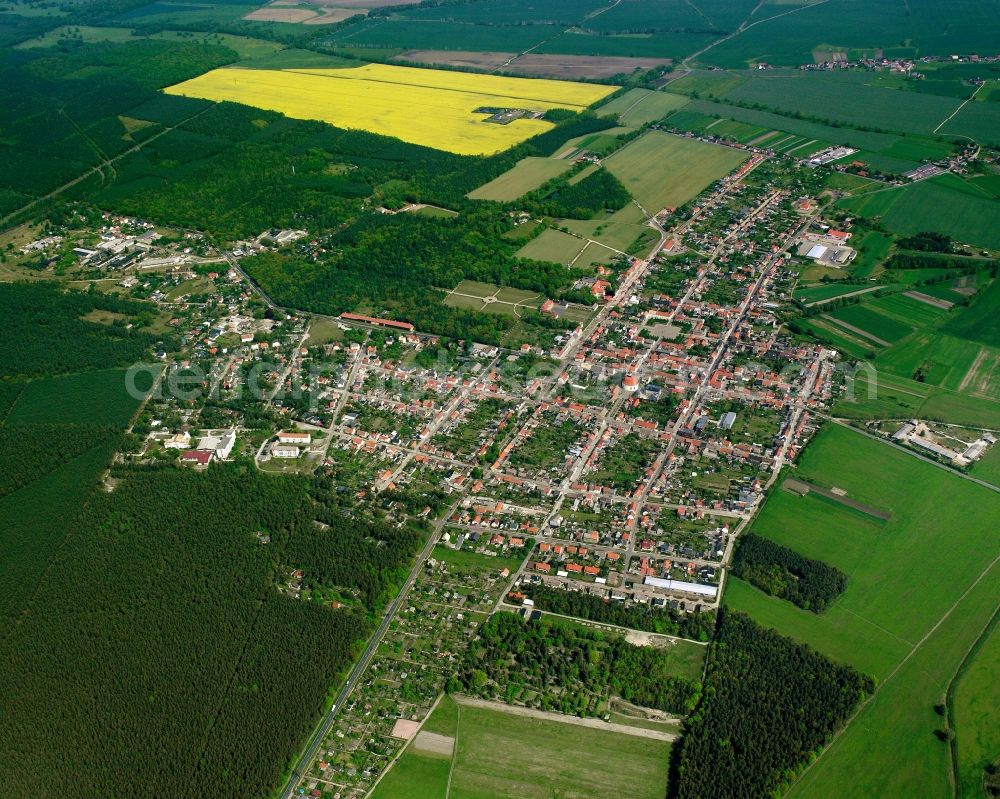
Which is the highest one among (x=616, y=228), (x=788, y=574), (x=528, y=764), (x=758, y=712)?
(x=616, y=228)

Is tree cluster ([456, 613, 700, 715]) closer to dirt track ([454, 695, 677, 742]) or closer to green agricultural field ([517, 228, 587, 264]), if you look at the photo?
dirt track ([454, 695, 677, 742])

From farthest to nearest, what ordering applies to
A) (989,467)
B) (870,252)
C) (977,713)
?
1. (870,252)
2. (989,467)
3. (977,713)

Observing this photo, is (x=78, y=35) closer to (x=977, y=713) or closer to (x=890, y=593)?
(x=890, y=593)

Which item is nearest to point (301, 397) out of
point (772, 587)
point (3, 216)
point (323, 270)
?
point (323, 270)

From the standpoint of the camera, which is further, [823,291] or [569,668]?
[823,291]

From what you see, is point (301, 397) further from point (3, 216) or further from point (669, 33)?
point (669, 33)

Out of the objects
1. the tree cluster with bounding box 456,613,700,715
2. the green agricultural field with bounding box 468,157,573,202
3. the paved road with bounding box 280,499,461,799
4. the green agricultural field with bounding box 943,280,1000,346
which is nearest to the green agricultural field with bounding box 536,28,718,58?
the green agricultural field with bounding box 468,157,573,202

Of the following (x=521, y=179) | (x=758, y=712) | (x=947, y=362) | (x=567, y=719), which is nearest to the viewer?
(x=758, y=712)

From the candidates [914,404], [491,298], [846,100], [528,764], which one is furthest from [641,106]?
[528,764]

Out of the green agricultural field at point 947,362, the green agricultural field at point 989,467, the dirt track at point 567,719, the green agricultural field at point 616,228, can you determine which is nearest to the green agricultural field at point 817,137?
the green agricultural field at point 616,228
